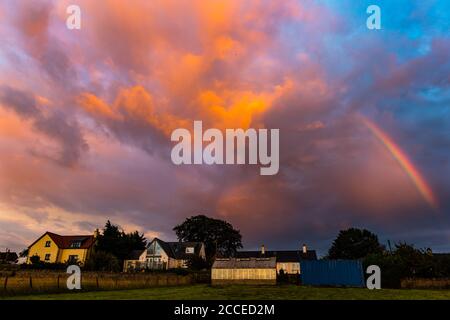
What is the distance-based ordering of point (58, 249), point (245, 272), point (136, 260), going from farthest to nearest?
point (136, 260)
point (58, 249)
point (245, 272)

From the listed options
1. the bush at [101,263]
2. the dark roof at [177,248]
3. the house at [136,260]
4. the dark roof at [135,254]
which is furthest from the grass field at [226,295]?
the dark roof at [177,248]

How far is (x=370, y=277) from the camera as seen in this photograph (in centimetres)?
4984

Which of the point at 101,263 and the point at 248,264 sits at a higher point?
the point at 248,264

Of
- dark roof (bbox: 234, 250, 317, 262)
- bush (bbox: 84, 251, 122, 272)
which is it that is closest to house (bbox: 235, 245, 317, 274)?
dark roof (bbox: 234, 250, 317, 262)

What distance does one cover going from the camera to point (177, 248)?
92750mm

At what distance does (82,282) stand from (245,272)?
28525 millimetres

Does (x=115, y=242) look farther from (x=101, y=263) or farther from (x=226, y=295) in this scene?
(x=226, y=295)

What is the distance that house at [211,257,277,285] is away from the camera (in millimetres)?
55875

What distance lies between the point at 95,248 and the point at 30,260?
521 inches

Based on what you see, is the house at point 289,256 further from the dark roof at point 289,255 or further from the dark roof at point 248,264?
the dark roof at point 248,264

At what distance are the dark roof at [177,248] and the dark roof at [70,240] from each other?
15.6 m

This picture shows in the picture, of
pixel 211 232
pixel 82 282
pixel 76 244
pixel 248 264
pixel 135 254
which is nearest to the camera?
pixel 82 282

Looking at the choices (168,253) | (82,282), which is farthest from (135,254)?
(82,282)
